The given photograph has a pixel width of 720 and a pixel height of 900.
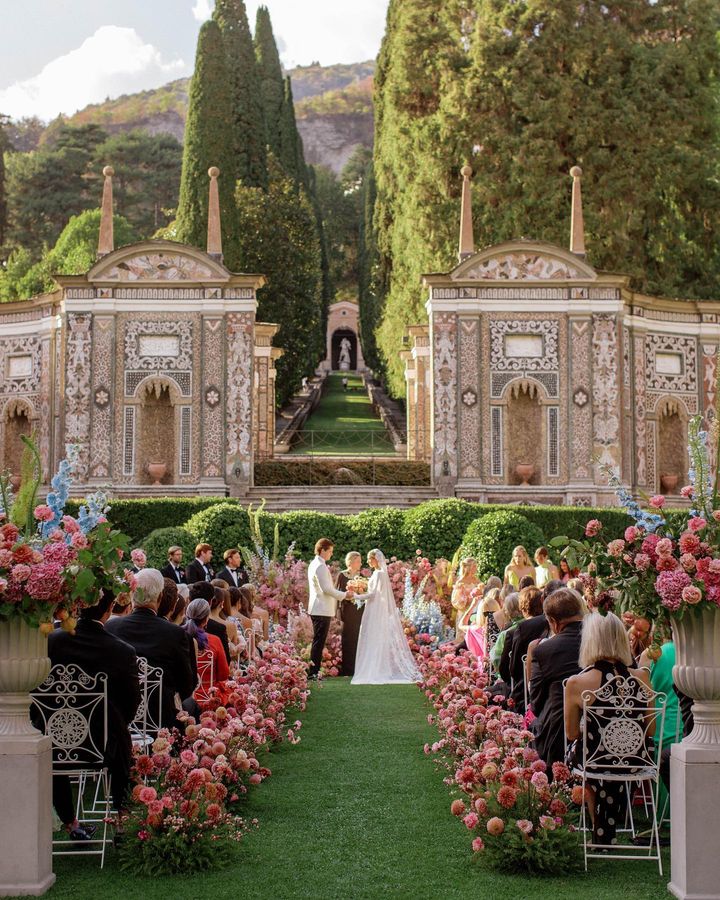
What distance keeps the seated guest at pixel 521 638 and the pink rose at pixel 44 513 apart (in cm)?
361

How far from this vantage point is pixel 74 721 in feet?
21.6

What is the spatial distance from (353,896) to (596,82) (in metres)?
30.2

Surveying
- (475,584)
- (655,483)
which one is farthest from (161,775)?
(655,483)

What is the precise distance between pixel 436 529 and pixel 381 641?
20.5ft

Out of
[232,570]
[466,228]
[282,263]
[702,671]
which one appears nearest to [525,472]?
[466,228]

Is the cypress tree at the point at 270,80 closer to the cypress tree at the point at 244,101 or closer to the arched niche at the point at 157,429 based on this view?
the cypress tree at the point at 244,101

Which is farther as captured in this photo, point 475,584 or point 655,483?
point 655,483

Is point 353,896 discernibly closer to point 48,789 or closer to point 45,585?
point 48,789

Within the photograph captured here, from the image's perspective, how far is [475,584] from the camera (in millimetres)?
14453

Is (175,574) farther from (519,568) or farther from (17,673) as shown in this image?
(17,673)

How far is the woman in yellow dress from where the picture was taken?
43.5ft

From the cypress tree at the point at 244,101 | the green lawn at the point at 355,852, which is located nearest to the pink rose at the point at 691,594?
the green lawn at the point at 355,852

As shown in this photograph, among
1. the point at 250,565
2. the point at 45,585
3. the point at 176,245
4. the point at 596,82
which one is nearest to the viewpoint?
the point at 45,585

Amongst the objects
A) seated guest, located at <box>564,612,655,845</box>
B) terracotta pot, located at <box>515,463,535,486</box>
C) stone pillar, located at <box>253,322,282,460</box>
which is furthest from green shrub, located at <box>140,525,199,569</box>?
seated guest, located at <box>564,612,655,845</box>
